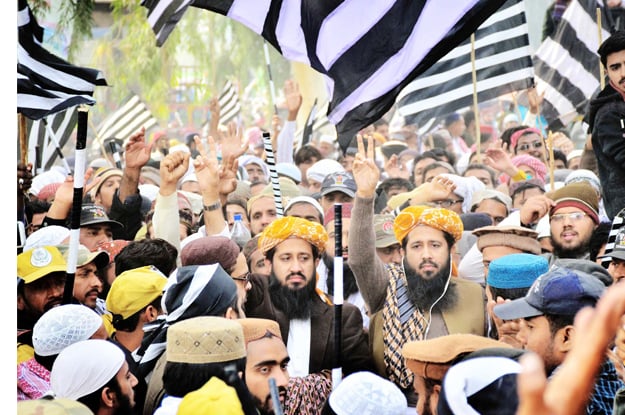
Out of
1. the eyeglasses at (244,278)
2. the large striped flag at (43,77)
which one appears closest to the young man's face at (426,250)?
the eyeglasses at (244,278)

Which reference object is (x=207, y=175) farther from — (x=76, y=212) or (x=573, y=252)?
(x=573, y=252)

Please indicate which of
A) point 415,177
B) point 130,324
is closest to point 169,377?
point 130,324

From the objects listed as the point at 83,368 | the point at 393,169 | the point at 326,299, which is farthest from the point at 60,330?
the point at 393,169

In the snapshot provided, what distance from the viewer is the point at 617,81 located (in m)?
5.98

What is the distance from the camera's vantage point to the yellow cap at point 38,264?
5.47 m

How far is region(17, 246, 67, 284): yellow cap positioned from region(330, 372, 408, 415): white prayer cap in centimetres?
218

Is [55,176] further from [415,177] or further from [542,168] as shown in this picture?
[542,168]

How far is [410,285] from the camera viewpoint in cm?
553

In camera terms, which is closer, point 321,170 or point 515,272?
point 515,272

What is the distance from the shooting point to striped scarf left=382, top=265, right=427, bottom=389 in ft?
17.0

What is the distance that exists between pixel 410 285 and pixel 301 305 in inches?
23.2

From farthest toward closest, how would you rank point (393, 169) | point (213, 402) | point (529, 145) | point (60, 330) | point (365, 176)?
1. point (529, 145)
2. point (393, 169)
3. point (365, 176)
4. point (60, 330)
5. point (213, 402)

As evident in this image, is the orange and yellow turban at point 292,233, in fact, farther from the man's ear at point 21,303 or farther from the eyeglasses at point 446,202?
the eyeglasses at point 446,202
